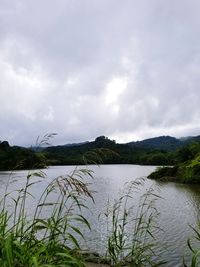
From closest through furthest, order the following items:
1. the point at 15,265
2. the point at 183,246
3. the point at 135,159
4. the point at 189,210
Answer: the point at 15,265 → the point at 183,246 → the point at 189,210 → the point at 135,159

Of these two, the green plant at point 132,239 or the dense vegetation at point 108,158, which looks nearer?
the dense vegetation at point 108,158

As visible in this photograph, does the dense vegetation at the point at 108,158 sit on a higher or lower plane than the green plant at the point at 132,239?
higher

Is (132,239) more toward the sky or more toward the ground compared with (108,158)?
more toward the ground

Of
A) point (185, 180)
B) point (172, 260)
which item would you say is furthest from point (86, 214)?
point (185, 180)

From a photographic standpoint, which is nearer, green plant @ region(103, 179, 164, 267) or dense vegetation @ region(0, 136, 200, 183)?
dense vegetation @ region(0, 136, 200, 183)

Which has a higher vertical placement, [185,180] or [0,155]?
[0,155]

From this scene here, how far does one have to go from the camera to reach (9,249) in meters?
3.74

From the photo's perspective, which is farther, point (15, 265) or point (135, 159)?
point (135, 159)

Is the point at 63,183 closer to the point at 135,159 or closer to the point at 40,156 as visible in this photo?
the point at 40,156

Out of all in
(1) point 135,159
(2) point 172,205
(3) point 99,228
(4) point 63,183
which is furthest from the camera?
(1) point 135,159

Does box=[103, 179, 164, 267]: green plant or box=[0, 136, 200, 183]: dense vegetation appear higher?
box=[0, 136, 200, 183]: dense vegetation

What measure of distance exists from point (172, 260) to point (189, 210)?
15.4 meters

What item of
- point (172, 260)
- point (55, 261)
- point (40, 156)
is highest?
point (40, 156)

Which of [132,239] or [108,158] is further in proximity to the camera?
[132,239]
